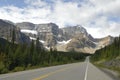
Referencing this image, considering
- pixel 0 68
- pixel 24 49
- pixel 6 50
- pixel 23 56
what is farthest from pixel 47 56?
pixel 0 68

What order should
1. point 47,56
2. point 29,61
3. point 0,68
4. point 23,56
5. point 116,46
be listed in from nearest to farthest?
point 0,68 < point 23,56 < point 29,61 < point 47,56 < point 116,46

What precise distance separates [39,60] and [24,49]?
34.1 feet

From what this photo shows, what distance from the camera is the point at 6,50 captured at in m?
86.8

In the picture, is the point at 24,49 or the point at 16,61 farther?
the point at 24,49

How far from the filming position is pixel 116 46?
158 meters

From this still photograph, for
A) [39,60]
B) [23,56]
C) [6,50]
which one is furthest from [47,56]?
[6,50]

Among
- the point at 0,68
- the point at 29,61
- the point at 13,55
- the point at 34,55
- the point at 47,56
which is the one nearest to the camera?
the point at 0,68

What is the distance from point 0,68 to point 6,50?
166 feet

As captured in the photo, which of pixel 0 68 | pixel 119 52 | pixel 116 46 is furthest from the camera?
pixel 116 46

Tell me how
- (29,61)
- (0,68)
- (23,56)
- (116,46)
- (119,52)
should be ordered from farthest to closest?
1. (116,46)
2. (119,52)
3. (29,61)
4. (23,56)
5. (0,68)

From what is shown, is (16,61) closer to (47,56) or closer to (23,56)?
(23,56)

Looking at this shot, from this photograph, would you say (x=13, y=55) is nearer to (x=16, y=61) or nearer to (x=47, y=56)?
(x=16, y=61)

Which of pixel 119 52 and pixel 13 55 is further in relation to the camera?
pixel 119 52

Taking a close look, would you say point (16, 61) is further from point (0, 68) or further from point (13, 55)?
point (0, 68)
